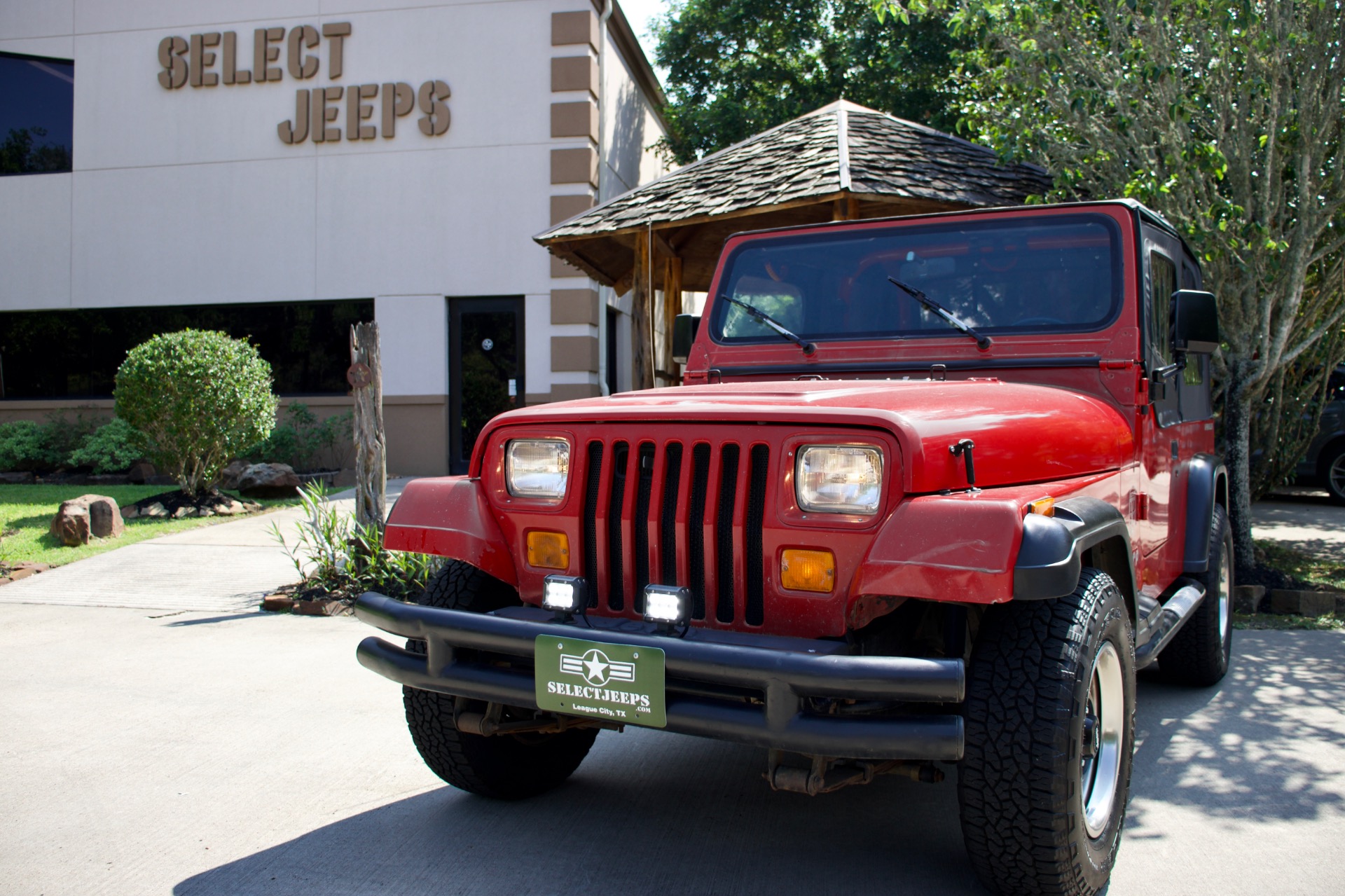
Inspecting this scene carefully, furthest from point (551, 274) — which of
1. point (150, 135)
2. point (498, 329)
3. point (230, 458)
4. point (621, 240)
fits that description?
point (150, 135)

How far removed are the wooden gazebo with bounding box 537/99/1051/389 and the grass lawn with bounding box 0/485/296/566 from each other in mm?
4380

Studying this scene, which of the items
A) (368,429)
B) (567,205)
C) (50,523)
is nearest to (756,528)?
(368,429)

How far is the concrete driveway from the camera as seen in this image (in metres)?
2.91

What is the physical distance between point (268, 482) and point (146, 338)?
449cm

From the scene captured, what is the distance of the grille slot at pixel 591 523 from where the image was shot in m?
2.88

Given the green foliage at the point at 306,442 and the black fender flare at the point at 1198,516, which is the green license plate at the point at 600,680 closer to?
the black fender flare at the point at 1198,516

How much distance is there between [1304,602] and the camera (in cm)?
648

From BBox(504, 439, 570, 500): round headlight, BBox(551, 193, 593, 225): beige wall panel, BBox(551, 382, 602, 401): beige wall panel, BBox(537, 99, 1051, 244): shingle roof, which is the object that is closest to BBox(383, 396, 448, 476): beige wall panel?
BBox(551, 382, 602, 401): beige wall panel

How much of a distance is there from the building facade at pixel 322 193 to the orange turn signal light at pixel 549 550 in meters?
10.1

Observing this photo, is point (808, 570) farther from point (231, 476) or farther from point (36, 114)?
point (36, 114)

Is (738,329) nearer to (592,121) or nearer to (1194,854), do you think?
(1194,854)

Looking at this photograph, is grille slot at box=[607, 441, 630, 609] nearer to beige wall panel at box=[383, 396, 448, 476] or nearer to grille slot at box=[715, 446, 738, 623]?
grille slot at box=[715, 446, 738, 623]

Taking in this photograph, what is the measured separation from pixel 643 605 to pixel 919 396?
974mm

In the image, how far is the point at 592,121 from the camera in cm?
1307
